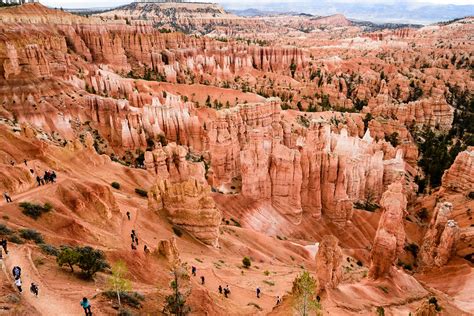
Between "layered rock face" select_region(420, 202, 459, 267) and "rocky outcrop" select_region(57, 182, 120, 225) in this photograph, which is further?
"layered rock face" select_region(420, 202, 459, 267)

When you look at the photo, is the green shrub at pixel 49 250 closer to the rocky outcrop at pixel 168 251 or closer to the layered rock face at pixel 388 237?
the rocky outcrop at pixel 168 251

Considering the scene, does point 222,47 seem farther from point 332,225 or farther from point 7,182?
point 7,182

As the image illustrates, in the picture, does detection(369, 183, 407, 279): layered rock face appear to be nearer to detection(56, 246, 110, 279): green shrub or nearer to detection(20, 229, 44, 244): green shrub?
detection(56, 246, 110, 279): green shrub

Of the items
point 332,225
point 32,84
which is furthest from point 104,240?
point 32,84

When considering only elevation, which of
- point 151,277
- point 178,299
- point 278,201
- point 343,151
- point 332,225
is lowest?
point 332,225

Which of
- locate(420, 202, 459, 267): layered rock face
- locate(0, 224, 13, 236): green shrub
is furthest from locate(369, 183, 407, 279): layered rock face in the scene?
locate(0, 224, 13, 236): green shrub
